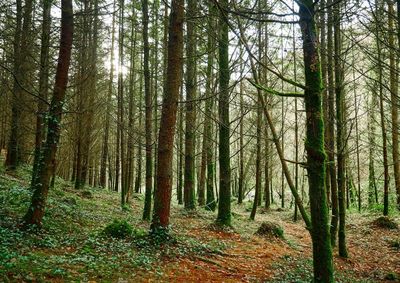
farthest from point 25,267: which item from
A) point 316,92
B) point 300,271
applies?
point 300,271

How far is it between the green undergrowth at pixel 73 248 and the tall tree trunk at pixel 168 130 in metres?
0.62

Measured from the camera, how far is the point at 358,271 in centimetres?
845

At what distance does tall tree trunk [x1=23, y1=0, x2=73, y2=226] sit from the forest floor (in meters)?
0.46

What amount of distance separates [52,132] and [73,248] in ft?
8.59

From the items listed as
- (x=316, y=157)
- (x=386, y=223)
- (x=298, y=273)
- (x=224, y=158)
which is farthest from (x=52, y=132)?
(x=386, y=223)

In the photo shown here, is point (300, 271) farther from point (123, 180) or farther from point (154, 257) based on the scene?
point (123, 180)

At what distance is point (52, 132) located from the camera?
7527 mm

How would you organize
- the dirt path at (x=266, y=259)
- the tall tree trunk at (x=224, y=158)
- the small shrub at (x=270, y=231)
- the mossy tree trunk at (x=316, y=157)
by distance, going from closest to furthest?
1. the mossy tree trunk at (x=316, y=157)
2. the dirt path at (x=266, y=259)
3. the tall tree trunk at (x=224, y=158)
4. the small shrub at (x=270, y=231)

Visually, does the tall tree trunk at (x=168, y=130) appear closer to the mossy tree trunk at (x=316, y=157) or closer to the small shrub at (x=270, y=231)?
the mossy tree trunk at (x=316, y=157)

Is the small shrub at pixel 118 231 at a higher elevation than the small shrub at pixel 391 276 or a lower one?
higher

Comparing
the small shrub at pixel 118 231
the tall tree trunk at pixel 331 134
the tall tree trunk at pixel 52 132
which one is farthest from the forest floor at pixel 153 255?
the tall tree trunk at pixel 331 134

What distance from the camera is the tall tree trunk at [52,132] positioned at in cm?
741

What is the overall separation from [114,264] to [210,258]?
8.56 ft

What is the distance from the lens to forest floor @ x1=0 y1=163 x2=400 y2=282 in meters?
5.52
